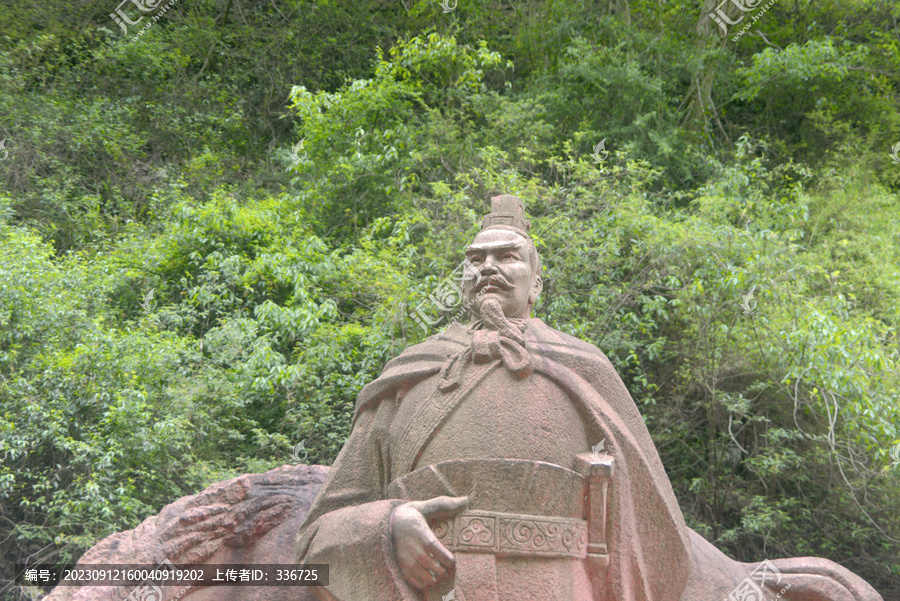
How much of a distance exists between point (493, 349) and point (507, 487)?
0.59 metres

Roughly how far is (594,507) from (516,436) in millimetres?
415

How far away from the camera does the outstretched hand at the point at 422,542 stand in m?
3.17

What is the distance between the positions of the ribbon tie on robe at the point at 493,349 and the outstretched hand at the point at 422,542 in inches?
20.1

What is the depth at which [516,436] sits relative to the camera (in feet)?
11.2

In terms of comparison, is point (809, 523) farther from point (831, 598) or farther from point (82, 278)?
point (82, 278)
